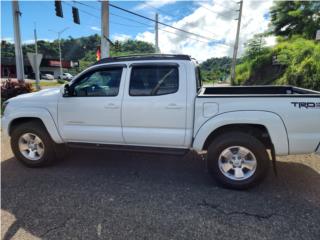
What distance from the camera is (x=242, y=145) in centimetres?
389

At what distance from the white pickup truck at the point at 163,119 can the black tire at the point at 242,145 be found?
0.5 inches

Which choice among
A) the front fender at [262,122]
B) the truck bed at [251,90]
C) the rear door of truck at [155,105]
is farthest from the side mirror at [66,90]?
the truck bed at [251,90]

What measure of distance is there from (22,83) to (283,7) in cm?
2596

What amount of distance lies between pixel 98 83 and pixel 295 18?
26605mm

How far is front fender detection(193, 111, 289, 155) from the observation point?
12.2ft

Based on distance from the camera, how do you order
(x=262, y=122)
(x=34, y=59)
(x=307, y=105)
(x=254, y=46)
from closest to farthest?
(x=307, y=105)
(x=262, y=122)
(x=34, y=59)
(x=254, y=46)

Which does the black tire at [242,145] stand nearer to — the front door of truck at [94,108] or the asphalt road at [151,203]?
the asphalt road at [151,203]

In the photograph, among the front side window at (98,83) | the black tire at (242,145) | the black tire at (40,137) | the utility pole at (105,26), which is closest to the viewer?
the black tire at (242,145)

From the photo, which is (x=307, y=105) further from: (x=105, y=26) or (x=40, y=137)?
(x=105, y=26)

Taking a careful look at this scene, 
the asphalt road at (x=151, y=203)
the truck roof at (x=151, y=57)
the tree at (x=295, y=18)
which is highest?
the tree at (x=295, y=18)

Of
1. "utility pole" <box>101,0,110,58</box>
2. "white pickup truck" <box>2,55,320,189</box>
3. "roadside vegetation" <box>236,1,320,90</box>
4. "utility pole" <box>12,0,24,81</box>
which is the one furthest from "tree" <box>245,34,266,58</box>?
"white pickup truck" <box>2,55,320,189</box>

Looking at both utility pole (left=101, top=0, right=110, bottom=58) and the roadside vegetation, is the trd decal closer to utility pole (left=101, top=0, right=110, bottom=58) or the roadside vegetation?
the roadside vegetation

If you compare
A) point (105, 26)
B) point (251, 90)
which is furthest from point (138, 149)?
point (105, 26)

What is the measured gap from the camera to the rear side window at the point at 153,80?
420cm
